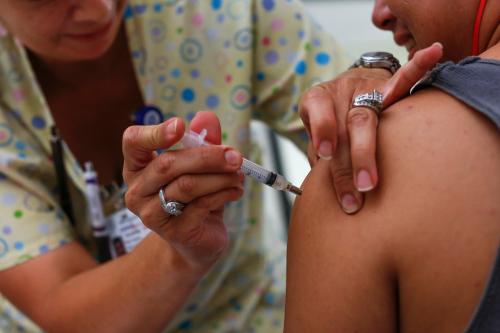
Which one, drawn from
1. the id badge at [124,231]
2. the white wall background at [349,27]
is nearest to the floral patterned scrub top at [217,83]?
the id badge at [124,231]

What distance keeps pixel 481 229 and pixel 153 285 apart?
0.61 metres

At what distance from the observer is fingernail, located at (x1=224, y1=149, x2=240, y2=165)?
86 centimetres

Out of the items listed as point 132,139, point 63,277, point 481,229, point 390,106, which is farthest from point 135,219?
point 481,229

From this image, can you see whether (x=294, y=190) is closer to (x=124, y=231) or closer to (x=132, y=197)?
(x=132, y=197)

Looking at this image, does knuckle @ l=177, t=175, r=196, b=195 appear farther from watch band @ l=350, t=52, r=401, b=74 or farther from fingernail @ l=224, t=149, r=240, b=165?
watch band @ l=350, t=52, r=401, b=74

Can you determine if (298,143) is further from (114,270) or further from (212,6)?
(114,270)

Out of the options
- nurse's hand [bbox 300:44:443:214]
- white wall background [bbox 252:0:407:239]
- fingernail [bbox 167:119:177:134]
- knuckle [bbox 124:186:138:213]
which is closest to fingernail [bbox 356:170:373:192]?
nurse's hand [bbox 300:44:443:214]

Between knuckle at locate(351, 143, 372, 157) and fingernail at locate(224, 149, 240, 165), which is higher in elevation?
knuckle at locate(351, 143, 372, 157)

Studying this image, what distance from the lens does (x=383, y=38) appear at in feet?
11.3

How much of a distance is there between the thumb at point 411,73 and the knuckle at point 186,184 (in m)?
0.28

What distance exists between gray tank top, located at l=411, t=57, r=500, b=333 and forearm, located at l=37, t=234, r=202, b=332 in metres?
0.53

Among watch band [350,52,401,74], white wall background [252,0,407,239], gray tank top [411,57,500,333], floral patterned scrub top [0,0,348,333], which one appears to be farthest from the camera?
white wall background [252,0,407,239]

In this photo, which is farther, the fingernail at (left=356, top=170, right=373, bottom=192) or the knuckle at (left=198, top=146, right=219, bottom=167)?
the knuckle at (left=198, top=146, right=219, bottom=167)

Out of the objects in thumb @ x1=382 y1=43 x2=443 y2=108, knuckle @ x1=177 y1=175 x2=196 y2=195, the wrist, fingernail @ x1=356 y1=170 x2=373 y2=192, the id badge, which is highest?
thumb @ x1=382 y1=43 x2=443 y2=108
